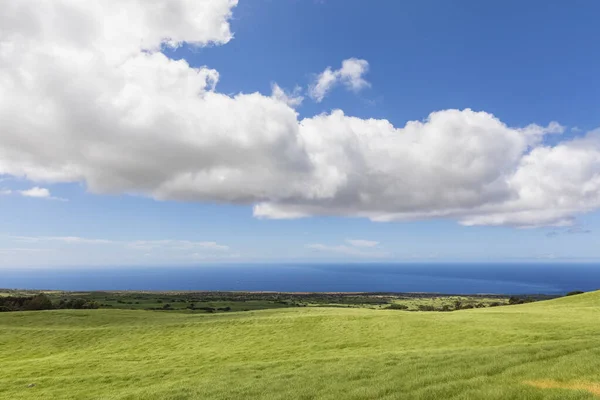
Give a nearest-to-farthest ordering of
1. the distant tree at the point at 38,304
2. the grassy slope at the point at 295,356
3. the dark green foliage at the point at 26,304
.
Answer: the grassy slope at the point at 295,356 < the dark green foliage at the point at 26,304 < the distant tree at the point at 38,304

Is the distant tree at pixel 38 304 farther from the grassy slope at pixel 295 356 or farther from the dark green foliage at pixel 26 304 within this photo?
the grassy slope at pixel 295 356

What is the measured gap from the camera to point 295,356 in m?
29.9

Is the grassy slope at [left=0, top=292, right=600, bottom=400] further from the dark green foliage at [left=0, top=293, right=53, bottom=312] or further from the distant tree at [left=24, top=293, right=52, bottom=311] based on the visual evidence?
the distant tree at [left=24, top=293, right=52, bottom=311]

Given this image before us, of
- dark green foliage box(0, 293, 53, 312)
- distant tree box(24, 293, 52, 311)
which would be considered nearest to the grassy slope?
dark green foliage box(0, 293, 53, 312)

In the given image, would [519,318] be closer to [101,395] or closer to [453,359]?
[453,359]

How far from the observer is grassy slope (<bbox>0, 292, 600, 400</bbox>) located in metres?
16.3

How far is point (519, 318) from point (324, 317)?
2218 cm

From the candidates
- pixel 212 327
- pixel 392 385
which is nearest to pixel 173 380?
pixel 392 385

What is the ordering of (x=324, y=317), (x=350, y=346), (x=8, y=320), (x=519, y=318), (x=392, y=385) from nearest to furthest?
1. (x=392, y=385)
2. (x=350, y=346)
3. (x=519, y=318)
4. (x=324, y=317)
5. (x=8, y=320)

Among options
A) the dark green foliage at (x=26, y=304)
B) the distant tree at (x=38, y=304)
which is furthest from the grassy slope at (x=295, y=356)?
the distant tree at (x=38, y=304)

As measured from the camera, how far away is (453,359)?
2102 centimetres

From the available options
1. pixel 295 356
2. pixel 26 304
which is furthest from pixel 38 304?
pixel 295 356

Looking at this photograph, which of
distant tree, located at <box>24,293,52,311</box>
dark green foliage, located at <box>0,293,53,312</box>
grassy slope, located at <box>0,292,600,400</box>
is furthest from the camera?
distant tree, located at <box>24,293,52,311</box>

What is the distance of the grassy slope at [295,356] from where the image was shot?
16312mm
